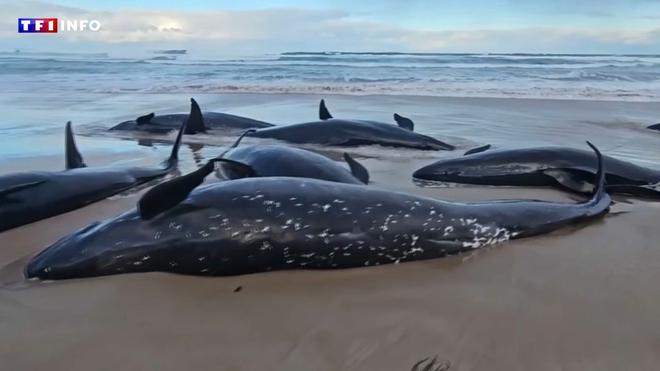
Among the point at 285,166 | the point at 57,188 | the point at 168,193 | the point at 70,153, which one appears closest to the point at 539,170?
the point at 285,166

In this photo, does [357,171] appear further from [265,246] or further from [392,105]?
[392,105]

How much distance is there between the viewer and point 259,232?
10.9 feet

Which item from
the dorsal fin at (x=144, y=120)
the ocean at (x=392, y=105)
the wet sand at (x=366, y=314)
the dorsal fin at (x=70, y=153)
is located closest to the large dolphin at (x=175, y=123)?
the dorsal fin at (x=144, y=120)

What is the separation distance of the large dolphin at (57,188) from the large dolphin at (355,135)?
2.59 metres

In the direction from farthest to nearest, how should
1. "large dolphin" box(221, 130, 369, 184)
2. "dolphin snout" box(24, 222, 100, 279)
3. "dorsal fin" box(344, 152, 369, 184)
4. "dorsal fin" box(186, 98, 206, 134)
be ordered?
"dorsal fin" box(186, 98, 206, 134) < "dorsal fin" box(344, 152, 369, 184) < "large dolphin" box(221, 130, 369, 184) < "dolphin snout" box(24, 222, 100, 279)

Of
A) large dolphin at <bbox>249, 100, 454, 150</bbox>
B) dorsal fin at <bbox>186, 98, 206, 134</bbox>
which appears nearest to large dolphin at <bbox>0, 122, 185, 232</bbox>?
large dolphin at <bbox>249, 100, 454, 150</bbox>

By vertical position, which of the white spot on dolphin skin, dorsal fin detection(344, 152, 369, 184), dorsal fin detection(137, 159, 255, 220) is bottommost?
the white spot on dolphin skin

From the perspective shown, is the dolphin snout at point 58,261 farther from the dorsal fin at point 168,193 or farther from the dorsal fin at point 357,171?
the dorsal fin at point 357,171

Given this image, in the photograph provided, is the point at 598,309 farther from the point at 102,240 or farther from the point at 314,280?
the point at 102,240

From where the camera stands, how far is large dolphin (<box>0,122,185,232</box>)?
161 inches

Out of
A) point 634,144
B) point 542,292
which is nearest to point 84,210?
point 542,292

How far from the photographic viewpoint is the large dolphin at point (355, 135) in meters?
7.54

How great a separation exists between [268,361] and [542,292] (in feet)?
4.95

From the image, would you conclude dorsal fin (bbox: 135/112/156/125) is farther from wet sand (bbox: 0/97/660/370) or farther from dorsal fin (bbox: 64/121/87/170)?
wet sand (bbox: 0/97/660/370)
